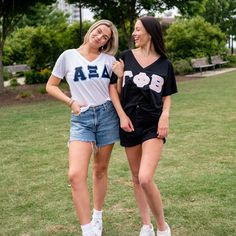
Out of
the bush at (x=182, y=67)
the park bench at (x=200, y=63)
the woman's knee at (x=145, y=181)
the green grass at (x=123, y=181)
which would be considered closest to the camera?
the woman's knee at (x=145, y=181)

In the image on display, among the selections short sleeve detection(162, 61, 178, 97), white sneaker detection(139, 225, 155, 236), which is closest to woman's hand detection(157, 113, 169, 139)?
short sleeve detection(162, 61, 178, 97)

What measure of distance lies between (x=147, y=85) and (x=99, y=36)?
0.58 meters

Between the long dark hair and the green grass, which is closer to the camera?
the long dark hair

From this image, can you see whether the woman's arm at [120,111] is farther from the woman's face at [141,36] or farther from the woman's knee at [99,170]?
the woman's knee at [99,170]

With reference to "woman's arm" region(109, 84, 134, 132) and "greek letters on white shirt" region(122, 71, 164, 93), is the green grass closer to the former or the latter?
"woman's arm" region(109, 84, 134, 132)

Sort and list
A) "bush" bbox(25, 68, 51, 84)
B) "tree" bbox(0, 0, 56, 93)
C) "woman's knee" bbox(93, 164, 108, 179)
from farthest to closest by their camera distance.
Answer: "bush" bbox(25, 68, 51, 84) → "tree" bbox(0, 0, 56, 93) → "woman's knee" bbox(93, 164, 108, 179)

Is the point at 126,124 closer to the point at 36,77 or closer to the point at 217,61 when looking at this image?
the point at 36,77

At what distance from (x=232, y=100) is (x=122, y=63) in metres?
9.13

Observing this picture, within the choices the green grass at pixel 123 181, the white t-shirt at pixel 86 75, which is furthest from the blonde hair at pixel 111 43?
the green grass at pixel 123 181

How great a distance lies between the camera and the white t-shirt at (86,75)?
3.58m

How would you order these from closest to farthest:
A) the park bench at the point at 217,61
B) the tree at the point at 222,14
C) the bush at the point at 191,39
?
the park bench at the point at 217,61
the bush at the point at 191,39
the tree at the point at 222,14

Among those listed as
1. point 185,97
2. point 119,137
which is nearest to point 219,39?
point 185,97

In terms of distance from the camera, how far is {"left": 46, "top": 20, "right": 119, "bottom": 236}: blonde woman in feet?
11.5

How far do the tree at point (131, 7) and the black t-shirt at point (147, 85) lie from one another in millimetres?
14504
